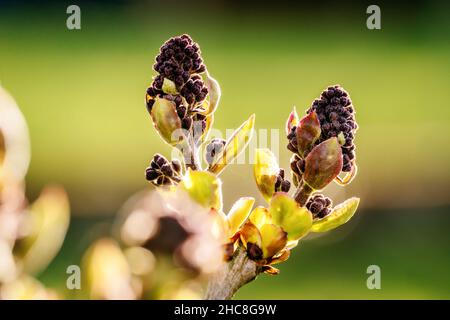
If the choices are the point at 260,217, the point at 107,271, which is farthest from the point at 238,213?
the point at 107,271

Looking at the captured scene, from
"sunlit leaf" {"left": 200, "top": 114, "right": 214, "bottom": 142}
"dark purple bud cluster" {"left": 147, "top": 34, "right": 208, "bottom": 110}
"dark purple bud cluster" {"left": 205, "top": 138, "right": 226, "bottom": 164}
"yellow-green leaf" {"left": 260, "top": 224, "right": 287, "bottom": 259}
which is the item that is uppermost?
"dark purple bud cluster" {"left": 147, "top": 34, "right": 208, "bottom": 110}

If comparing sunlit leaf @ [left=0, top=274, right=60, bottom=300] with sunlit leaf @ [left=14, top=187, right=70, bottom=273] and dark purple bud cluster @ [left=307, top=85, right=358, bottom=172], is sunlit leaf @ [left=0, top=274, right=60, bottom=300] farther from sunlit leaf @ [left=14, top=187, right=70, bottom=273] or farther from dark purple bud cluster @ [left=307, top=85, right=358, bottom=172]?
dark purple bud cluster @ [left=307, top=85, right=358, bottom=172]

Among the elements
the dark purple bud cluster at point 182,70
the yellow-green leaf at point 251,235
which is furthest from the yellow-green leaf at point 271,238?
the dark purple bud cluster at point 182,70

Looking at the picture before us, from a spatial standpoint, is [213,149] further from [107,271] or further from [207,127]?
[107,271]

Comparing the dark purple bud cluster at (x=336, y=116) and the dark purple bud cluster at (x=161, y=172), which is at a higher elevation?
the dark purple bud cluster at (x=336, y=116)

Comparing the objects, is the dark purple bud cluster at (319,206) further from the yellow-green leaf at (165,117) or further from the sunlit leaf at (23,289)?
the sunlit leaf at (23,289)

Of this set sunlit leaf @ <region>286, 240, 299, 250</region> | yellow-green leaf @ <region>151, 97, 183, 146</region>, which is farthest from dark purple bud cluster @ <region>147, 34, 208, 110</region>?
sunlit leaf @ <region>286, 240, 299, 250</region>
